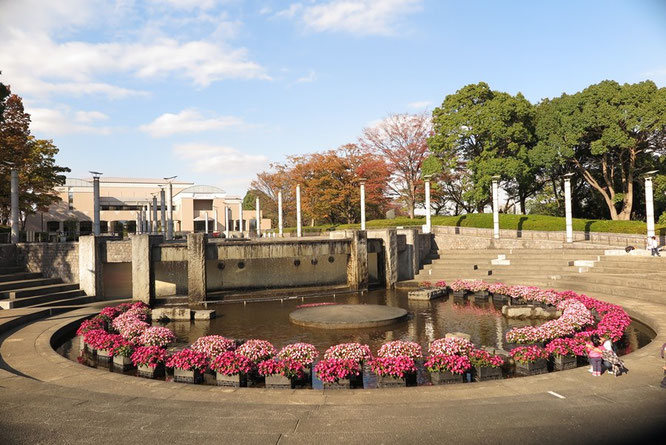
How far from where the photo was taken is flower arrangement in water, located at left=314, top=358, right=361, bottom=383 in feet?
32.8

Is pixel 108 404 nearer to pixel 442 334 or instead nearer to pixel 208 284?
pixel 442 334

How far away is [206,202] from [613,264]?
70156 mm

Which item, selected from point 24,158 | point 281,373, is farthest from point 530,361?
point 24,158

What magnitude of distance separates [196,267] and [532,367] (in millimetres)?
17720

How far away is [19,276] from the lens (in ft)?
74.5

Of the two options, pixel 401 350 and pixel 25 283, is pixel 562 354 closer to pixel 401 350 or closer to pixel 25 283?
pixel 401 350

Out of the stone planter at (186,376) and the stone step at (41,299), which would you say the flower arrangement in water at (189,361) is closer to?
the stone planter at (186,376)

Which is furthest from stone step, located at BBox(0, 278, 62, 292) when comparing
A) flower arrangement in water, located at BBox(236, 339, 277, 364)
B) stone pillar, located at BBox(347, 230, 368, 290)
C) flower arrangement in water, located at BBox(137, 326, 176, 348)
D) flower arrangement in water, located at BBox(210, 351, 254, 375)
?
stone pillar, located at BBox(347, 230, 368, 290)

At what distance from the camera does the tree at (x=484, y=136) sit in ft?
138

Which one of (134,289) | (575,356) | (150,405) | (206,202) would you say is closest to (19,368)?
(150,405)

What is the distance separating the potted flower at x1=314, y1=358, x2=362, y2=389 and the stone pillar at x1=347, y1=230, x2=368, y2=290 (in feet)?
56.5

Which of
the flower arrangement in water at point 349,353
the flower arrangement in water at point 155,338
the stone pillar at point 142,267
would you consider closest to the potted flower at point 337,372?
the flower arrangement in water at point 349,353

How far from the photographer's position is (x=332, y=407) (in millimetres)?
8156

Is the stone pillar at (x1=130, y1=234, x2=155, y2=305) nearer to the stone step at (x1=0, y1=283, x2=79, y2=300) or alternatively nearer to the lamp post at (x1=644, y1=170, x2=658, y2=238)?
the stone step at (x1=0, y1=283, x2=79, y2=300)
